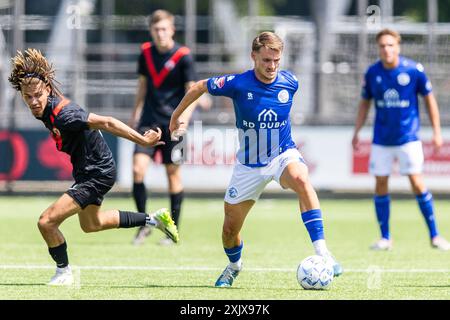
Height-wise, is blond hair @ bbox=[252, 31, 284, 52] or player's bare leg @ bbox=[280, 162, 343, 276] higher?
blond hair @ bbox=[252, 31, 284, 52]

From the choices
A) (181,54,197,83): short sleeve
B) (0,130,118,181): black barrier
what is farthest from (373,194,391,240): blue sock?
(0,130,118,181): black barrier

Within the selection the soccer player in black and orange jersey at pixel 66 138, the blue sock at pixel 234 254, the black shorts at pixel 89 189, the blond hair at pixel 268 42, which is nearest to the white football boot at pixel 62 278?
the soccer player in black and orange jersey at pixel 66 138

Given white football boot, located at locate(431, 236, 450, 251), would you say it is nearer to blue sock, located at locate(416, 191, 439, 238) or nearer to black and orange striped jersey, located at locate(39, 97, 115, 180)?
blue sock, located at locate(416, 191, 439, 238)

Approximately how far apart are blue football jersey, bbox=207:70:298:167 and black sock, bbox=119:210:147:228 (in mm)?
1175

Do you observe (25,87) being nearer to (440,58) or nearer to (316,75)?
(316,75)

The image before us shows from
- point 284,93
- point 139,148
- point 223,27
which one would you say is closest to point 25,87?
point 284,93

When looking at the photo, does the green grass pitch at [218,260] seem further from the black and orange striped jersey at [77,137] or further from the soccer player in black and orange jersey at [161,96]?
the black and orange striped jersey at [77,137]

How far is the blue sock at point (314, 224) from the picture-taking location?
822 centimetres

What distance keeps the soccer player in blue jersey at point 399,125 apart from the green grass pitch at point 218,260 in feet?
1.76

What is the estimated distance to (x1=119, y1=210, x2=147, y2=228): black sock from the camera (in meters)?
9.15

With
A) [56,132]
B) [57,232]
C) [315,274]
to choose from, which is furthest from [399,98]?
[57,232]

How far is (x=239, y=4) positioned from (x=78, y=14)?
199 inches

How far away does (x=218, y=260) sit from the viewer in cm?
1062
